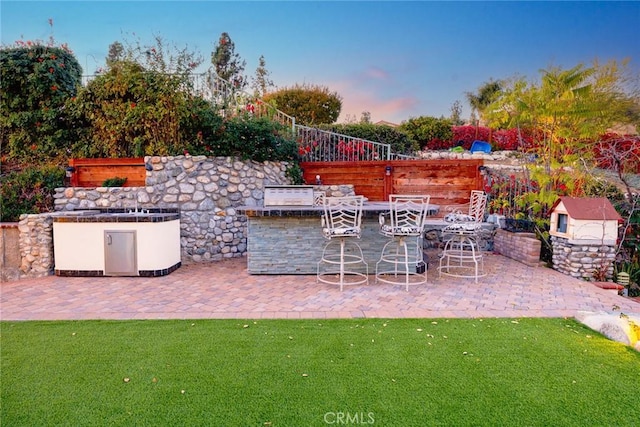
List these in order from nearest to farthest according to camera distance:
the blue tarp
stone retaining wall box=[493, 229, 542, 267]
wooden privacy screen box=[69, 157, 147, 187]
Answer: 1. stone retaining wall box=[493, 229, 542, 267]
2. wooden privacy screen box=[69, 157, 147, 187]
3. the blue tarp

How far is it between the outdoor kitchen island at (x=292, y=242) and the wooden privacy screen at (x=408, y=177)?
310 centimetres

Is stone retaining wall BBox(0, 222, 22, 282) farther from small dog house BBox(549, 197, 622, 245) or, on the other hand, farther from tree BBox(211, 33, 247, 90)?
tree BBox(211, 33, 247, 90)

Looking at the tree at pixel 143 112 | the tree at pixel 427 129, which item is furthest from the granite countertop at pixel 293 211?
the tree at pixel 427 129

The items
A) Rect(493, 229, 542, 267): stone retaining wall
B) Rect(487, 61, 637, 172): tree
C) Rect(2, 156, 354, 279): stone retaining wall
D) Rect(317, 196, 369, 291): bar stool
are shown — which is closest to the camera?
Rect(317, 196, 369, 291): bar stool

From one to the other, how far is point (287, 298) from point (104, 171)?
516 centimetres

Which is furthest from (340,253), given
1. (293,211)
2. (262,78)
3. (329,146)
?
(262,78)

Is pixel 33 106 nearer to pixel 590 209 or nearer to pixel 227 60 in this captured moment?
pixel 227 60

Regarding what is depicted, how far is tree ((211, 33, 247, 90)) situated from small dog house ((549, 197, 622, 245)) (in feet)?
45.0

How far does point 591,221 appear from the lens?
19.2 feet

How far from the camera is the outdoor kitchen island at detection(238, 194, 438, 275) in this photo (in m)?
5.92

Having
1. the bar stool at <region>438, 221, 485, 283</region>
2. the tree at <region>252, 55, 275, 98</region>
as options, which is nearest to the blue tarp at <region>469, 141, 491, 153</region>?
the tree at <region>252, 55, 275, 98</region>

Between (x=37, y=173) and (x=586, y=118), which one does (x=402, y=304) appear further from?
(x=37, y=173)

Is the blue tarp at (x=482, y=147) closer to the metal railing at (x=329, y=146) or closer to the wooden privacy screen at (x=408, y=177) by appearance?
the metal railing at (x=329, y=146)

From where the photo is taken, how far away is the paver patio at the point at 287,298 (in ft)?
13.5
